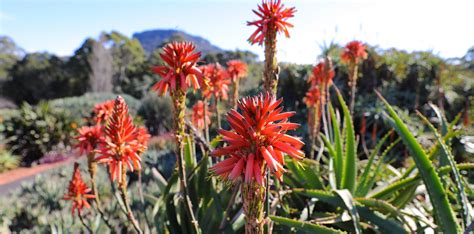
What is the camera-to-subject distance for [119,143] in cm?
124

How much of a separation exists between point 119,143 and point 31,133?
29.4 ft

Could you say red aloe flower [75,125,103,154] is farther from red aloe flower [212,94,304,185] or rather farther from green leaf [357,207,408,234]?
green leaf [357,207,408,234]

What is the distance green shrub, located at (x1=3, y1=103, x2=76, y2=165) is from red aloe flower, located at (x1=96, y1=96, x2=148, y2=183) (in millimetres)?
8469

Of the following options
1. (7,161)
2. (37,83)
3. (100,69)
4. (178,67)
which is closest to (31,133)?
(7,161)

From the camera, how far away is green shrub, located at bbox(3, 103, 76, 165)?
849 cm

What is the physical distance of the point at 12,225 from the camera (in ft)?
9.82

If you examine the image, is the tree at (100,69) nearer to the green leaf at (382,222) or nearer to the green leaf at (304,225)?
the green leaf at (382,222)

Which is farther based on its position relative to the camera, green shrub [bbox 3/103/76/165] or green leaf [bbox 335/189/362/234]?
green shrub [bbox 3/103/76/165]

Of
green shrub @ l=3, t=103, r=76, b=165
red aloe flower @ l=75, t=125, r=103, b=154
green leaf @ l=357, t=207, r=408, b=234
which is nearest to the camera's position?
green leaf @ l=357, t=207, r=408, b=234

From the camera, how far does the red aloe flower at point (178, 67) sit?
1.19m

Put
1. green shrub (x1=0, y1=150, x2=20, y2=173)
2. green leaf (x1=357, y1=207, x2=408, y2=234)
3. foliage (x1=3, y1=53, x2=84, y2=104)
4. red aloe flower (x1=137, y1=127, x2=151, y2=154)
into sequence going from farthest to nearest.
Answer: foliage (x1=3, y1=53, x2=84, y2=104)
green shrub (x1=0, y1=150, x2=20, y2=173)
green leaf (x1=357, y1=207, x2=408, y2=234)
red aloe flower (x1=137, y1=127, x2=151, y2=154)

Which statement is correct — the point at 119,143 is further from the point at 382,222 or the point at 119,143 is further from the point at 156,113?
the point at 156,113

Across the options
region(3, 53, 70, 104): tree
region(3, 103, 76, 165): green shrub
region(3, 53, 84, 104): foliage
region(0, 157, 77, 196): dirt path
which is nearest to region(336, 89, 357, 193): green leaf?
region(0, 157, 77, 196): dirt path

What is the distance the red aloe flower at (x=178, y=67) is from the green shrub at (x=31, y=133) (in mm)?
8623
